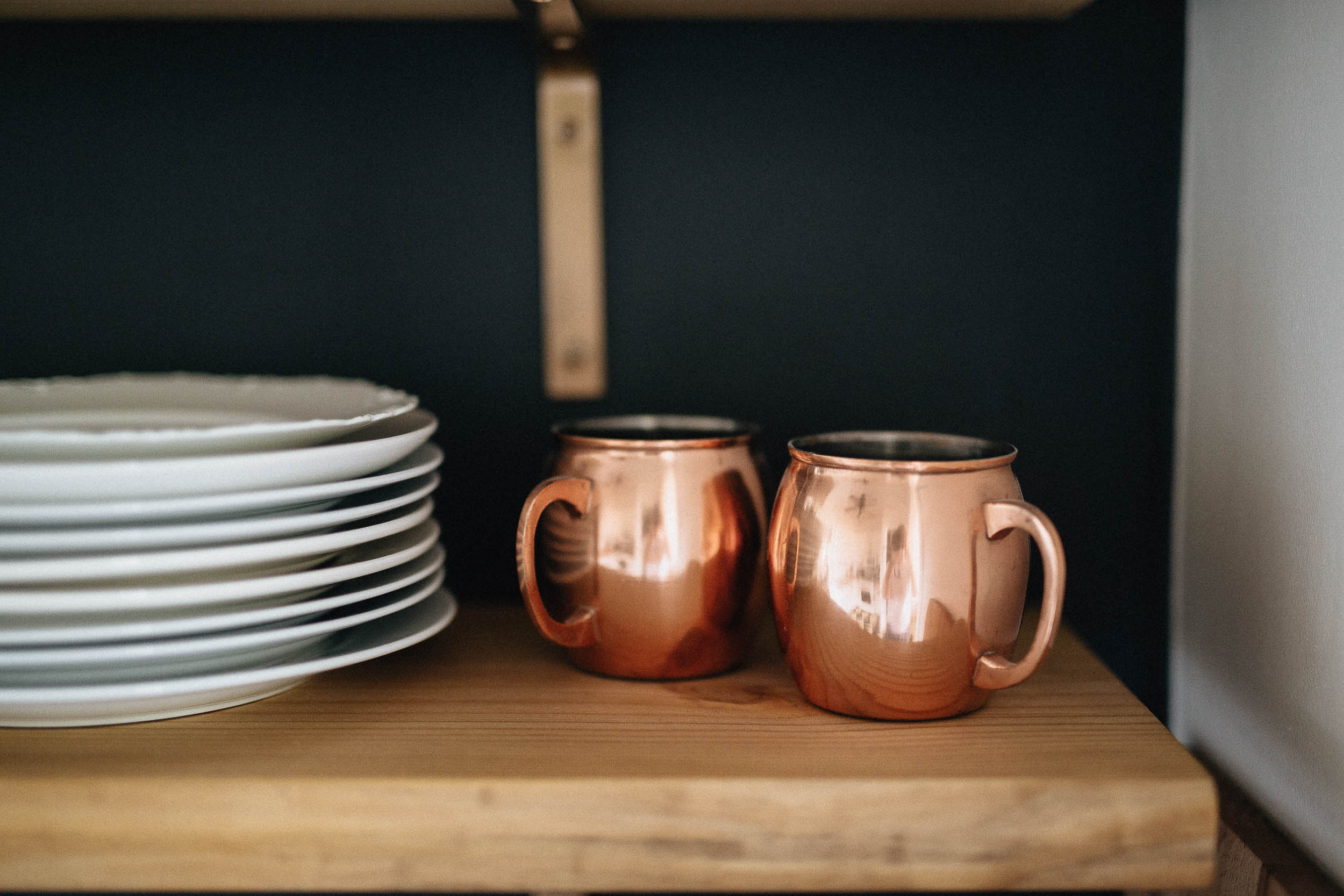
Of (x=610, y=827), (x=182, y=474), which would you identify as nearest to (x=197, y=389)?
(x=182, y=474)

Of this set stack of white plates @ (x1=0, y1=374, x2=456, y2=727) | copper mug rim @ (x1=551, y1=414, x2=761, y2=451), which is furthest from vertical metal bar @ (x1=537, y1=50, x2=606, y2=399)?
stack of white plates @ (x1=0, y1=374, x2=456, y2=727)

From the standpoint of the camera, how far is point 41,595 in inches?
20.3

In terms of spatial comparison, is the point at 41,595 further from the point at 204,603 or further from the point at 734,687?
the point at 734,687

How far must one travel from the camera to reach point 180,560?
20.8 inches

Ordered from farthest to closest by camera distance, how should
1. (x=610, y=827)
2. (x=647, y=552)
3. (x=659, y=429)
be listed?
(x=659, y=429) < (x=647, y=552) < (x=610, y=827)

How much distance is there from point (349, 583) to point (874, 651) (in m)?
0.35

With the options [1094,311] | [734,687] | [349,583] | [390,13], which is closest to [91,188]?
[390,13]

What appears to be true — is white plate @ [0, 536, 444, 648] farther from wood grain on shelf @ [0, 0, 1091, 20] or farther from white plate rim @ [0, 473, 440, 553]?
wood grain on shelf @ [0, 0, 1091, 20]

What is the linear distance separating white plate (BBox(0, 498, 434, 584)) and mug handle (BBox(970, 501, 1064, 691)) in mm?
367

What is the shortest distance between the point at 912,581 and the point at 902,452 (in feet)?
0.50

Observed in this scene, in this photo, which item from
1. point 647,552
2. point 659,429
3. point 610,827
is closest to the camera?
point 610,827

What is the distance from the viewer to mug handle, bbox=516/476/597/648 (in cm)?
61

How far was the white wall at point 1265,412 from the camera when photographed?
0.59 m

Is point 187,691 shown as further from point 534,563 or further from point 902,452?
point 902,452
